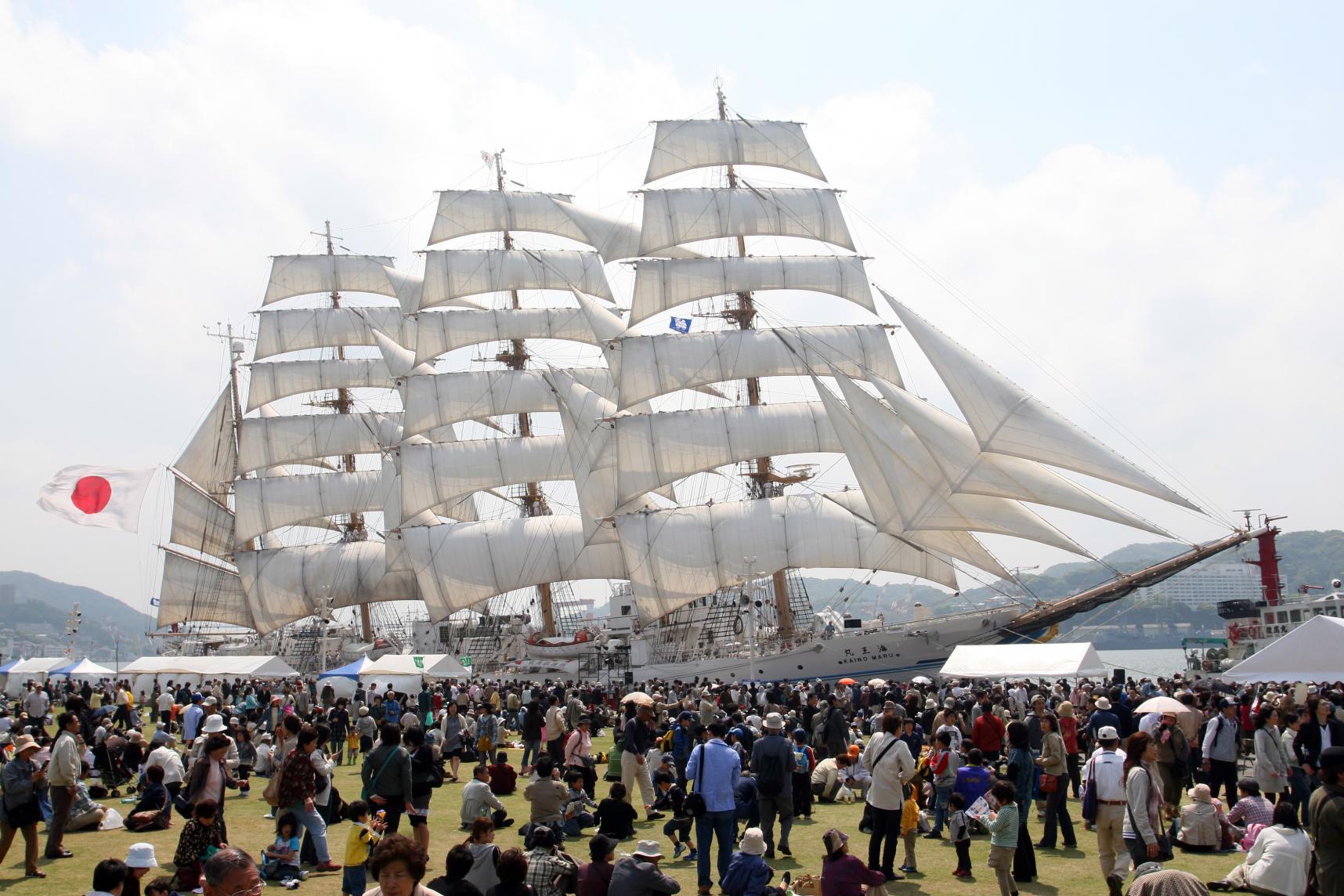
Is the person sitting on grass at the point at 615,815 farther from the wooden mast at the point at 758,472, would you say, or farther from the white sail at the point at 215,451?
the white sail at the point at 215,451

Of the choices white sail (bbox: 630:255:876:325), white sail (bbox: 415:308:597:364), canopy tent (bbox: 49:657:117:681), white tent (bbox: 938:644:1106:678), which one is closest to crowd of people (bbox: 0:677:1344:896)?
white tent (bbox: 938:644:1106:678)

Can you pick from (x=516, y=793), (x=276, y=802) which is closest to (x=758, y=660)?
(x=516, y=793)

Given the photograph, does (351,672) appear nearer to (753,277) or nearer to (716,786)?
(716,786)

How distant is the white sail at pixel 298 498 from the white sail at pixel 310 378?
18.7 ft

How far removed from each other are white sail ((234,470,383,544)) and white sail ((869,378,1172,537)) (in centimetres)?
4273

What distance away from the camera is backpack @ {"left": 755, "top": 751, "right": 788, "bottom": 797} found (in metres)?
12.8

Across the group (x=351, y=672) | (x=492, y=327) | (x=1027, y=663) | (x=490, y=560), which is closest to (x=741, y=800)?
(x=1027, y=663)

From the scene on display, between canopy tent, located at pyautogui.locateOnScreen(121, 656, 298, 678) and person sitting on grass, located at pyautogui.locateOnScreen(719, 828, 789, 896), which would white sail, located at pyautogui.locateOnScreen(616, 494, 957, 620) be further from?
person sitting on grass, located at pyautogui.locateOnScreen(719, 828, 789, 896)

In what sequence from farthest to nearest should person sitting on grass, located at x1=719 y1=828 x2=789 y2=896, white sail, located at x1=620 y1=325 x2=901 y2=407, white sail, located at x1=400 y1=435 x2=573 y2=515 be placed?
white sail, located at x1=400 y1=435 x2=573 y2=515, white sail, located at x1=620 y1=325 x2=901 y2=407, person sitting on grass, located at x1=719 y1=828 x2=789 y2=896

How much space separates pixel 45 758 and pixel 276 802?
21.5 ft

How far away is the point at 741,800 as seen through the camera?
13.0m

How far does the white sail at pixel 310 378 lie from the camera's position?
7700cm

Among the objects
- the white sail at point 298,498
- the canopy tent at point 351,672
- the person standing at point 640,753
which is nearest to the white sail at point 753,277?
the white sail at point 298,498

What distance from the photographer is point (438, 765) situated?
687 inches
